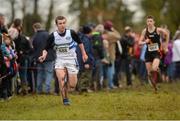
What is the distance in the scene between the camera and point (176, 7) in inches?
2279

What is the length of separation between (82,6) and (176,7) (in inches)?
396

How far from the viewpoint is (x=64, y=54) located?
15.5 m

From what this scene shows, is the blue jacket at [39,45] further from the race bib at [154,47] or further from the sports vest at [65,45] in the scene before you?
the sports vest at [65,45]

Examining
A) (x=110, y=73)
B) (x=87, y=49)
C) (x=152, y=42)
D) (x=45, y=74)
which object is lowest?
(x=110, y=73)

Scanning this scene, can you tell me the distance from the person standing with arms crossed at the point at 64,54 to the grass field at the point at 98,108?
550mm

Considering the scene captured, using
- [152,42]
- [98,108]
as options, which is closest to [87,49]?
[152,42]

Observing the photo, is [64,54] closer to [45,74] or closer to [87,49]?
[45,74]

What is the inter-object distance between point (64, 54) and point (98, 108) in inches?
66.8

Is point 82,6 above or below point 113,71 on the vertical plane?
above

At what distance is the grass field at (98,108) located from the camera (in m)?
13.1

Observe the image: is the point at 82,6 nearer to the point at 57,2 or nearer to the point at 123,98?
the point at 57,2

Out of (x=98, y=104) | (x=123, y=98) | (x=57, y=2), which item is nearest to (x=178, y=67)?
(x=123, y=98)

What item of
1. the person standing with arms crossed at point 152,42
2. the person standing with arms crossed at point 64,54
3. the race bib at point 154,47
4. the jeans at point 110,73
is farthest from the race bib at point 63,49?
the jeans at point 110,73

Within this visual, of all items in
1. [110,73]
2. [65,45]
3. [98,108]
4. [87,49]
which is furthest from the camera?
[110,73]
